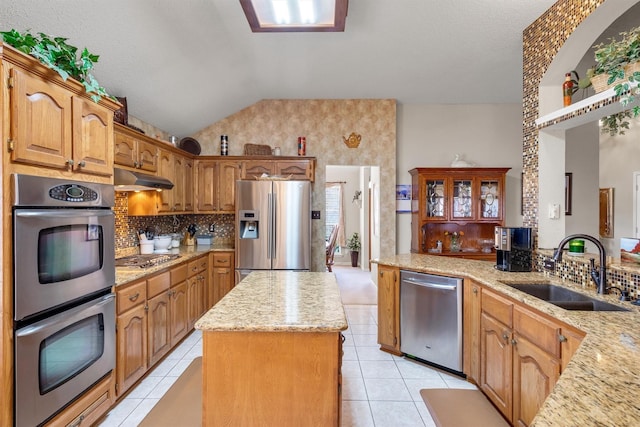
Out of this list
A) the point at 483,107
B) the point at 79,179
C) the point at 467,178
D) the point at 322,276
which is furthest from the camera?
the point at 483,107

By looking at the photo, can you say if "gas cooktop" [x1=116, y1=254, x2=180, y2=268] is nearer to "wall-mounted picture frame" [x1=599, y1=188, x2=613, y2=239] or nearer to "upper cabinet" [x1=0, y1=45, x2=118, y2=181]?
"upper cabinet" [x1=0, y1=45, x2=118, y2=181]

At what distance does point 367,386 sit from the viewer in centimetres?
254

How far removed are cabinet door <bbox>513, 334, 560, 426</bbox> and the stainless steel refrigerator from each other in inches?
100

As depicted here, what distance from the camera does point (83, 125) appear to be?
1.90 metres

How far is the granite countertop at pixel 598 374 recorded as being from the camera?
72 cm

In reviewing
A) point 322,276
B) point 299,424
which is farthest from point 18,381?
point 322,276

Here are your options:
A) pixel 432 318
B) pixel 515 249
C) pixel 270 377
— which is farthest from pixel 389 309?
pixel 270 377

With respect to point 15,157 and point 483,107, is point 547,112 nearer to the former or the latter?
point 483,107

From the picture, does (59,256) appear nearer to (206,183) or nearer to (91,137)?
(91,137)

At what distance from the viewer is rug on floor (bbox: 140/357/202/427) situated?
208cm

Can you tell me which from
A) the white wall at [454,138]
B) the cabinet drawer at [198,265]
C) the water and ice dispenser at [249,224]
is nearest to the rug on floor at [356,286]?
the white wall at [454,138]

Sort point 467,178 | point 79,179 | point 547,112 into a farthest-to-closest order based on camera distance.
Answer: point 467,178 → point 547,112 → point 79,179

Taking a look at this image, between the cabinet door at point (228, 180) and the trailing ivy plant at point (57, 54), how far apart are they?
2.44 metres

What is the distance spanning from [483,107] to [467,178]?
1.25 meters
